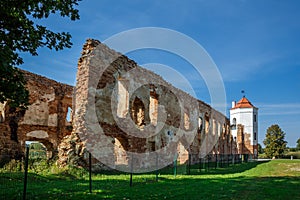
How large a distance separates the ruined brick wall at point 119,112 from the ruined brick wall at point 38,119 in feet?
14.4

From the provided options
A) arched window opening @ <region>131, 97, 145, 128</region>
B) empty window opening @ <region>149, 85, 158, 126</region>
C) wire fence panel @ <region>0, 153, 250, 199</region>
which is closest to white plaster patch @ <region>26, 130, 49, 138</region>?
wire fence panel @ <region>0, 153, 250, 199</region>

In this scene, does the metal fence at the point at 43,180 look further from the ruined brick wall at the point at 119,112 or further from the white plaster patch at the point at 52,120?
the white plaster patch at the point at 52,120

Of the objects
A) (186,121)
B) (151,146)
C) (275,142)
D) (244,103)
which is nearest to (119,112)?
(151,146)

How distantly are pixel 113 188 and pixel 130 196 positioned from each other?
146 centimetres

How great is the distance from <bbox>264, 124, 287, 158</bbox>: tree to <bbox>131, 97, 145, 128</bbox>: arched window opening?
39373 mm

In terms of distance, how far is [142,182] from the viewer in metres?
11.2

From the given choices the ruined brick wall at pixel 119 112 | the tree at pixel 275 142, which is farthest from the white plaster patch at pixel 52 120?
the tree at pixel 275 142

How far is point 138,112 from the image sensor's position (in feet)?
60.0

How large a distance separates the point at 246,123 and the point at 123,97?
42.7 metres

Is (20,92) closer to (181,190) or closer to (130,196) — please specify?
(130,196)

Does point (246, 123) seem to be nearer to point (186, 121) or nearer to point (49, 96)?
point (186, 121)

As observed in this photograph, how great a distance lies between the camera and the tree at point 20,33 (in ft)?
20.7

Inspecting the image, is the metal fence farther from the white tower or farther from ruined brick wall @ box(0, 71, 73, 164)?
the white tower

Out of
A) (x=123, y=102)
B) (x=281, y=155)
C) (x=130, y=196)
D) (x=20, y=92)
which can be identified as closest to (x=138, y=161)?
(x=123, y=102)
